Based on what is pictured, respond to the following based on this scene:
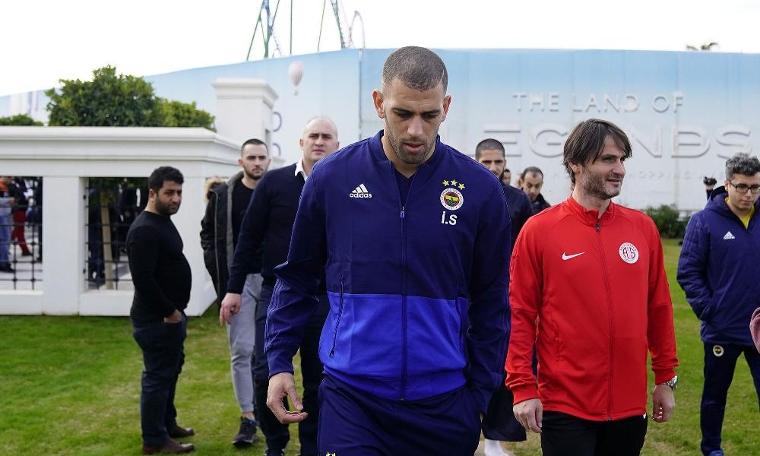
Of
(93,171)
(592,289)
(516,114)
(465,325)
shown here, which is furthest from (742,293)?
(516,114)

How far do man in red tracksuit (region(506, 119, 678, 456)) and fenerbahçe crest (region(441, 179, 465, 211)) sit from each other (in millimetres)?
988

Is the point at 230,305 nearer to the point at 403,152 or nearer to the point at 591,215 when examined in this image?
the point at 591,215

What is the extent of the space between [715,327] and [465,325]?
345 cm

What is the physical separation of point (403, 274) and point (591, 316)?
48.6 inches

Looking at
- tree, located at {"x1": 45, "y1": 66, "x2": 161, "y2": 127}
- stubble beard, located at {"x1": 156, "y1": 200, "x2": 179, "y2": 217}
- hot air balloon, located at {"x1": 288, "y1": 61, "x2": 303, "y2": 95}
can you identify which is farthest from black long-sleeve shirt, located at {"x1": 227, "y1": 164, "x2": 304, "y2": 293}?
hot air balloon, located at {"x1": 288, "y1": 61, "x2": 303, "y2": 95}

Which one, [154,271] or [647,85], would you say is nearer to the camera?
[154,271]

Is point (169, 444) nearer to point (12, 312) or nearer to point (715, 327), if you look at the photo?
point (715, 327)

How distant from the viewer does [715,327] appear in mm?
5992

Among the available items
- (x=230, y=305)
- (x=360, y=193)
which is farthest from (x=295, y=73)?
(x=360, y=193)

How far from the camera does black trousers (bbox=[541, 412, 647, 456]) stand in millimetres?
3842

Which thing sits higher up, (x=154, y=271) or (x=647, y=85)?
(x=647, y=85)

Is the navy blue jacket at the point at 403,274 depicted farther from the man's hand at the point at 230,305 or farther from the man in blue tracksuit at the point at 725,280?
the man in blue tracksuit at the point at 725,280

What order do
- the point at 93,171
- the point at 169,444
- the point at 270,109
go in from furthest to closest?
the point at 270,109 < the point at 93,171 < the point at 169,444

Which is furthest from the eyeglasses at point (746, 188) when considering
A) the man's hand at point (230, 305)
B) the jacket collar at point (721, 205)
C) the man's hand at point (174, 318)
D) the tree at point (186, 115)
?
the tree at point (186, 115)
